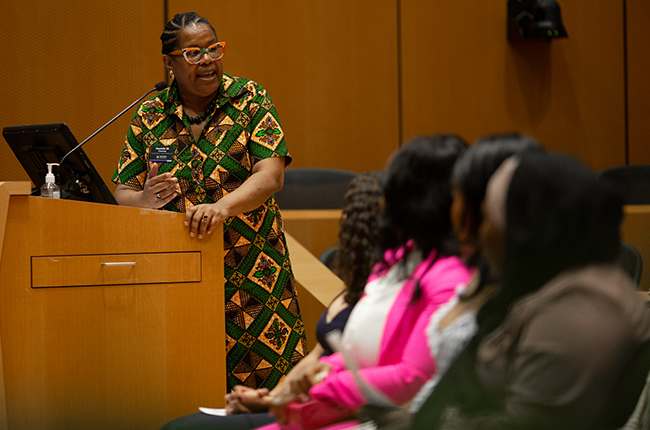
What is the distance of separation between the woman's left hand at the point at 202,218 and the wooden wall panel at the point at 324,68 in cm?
281

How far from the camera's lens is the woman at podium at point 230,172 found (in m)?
1.99

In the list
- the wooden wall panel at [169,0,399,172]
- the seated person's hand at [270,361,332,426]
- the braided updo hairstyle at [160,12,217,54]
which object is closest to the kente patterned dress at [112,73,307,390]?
the braided updo hairstyle at [160,12,217,54]

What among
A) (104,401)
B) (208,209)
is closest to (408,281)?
(208,209)

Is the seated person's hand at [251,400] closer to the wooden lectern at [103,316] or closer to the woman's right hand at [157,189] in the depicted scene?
the wooden lectern at [103,316]

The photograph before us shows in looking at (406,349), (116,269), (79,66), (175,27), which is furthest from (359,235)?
(79,66)

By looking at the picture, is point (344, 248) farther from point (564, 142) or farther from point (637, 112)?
point (637, 112)

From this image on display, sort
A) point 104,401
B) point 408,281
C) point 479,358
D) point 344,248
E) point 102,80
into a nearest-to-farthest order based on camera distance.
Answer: point 479,358 < point 408,281 < point 344,248 < point 104,401 < point 102,80

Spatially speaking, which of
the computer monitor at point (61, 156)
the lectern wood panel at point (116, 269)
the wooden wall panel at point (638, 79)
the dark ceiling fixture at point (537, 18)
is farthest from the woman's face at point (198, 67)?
the wooden wall panel at point (638, 79)

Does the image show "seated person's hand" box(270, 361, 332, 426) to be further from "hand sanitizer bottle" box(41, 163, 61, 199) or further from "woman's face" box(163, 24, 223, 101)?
"woman's face" box(163, 24, 223, 101)

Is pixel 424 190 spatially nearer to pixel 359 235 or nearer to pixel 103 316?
pixel 359 235

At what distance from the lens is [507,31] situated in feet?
15.8

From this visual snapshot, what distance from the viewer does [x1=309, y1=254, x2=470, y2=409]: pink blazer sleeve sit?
100 cm

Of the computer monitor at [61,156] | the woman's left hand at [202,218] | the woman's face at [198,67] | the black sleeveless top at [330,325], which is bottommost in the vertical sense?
the black sleeveless top at [330,325]

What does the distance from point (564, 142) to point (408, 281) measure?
426 cm
